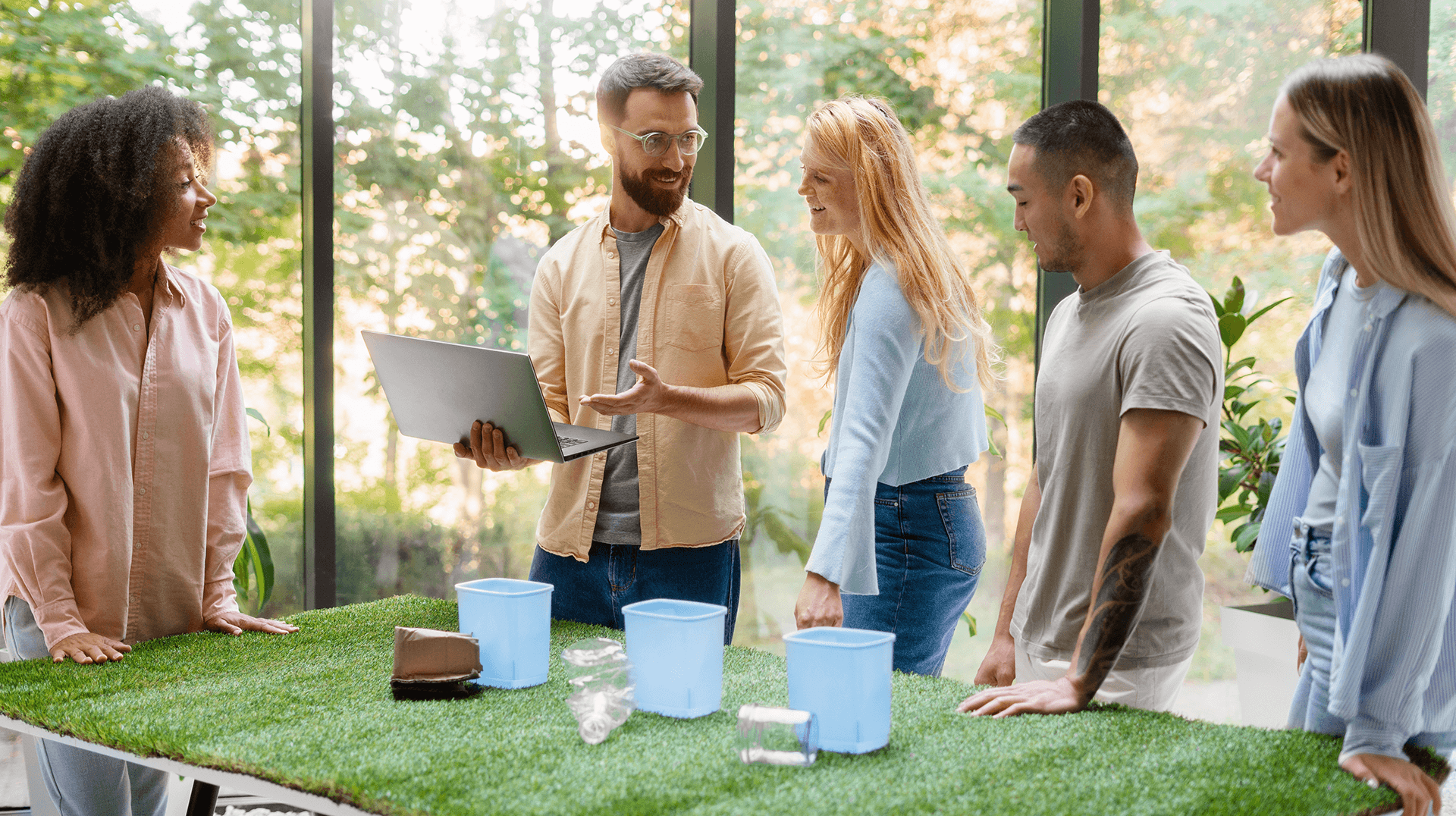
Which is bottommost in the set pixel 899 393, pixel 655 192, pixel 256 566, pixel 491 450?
pixel 256 566

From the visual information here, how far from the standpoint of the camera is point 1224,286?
11.8ft

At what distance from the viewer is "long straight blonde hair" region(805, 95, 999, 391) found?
170 centimetres

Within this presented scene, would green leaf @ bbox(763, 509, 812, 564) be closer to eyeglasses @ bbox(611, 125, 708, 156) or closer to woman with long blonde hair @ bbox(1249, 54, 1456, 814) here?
eyeglasses @ bbox(611, 125, 708, 156)

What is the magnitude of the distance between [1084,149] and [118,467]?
1601mm

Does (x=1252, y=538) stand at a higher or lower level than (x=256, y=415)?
lower

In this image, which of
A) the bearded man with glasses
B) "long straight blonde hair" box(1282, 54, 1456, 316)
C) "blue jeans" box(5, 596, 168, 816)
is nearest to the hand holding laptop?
the bearded man with glasses

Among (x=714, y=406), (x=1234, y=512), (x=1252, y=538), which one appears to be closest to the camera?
(x=714, y=406)

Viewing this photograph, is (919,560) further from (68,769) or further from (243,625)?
(68,769)

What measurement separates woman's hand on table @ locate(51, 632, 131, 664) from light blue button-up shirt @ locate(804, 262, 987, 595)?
1066 mm

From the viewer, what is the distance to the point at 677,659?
1239 millimetres

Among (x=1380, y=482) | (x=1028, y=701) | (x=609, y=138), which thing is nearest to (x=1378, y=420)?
(x=1380, y=482)

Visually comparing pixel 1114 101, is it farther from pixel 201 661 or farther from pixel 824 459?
pixel 201 661

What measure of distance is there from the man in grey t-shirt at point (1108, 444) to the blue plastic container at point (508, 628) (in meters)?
0.57

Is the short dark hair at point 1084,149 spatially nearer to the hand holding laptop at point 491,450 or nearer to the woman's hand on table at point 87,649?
the hand holding laptop at point 491,450
